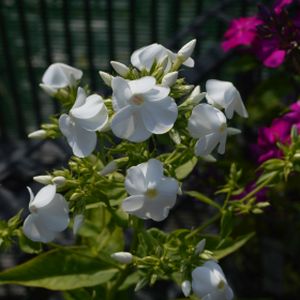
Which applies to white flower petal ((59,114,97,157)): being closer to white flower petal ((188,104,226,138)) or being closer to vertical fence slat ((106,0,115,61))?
white flower petal ((188,104,226,138))

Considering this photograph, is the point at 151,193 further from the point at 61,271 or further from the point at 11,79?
the point at 11,79

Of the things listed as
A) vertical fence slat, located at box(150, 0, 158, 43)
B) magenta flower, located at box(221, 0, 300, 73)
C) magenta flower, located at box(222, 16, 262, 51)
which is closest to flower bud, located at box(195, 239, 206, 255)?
magenta flower, located at box(221, 0, 300, 73)

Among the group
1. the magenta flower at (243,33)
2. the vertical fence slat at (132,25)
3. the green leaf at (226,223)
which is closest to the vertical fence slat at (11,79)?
the vertical fence slat at (132,25)

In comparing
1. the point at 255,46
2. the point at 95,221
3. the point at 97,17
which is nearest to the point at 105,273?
the point at 95,221

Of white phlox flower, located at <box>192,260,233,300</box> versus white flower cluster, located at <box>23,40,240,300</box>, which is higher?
white flower cluster, located at <box>23,40,240,300</box>

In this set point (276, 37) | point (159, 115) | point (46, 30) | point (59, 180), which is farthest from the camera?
point (46, 30)

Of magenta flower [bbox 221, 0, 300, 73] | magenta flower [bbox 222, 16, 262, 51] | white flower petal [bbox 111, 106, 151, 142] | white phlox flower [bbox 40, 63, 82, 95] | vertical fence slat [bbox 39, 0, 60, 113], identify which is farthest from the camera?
vertical fence slat [bbox 39, 0, 60, 113]

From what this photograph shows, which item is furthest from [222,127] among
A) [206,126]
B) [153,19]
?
[153,19]
